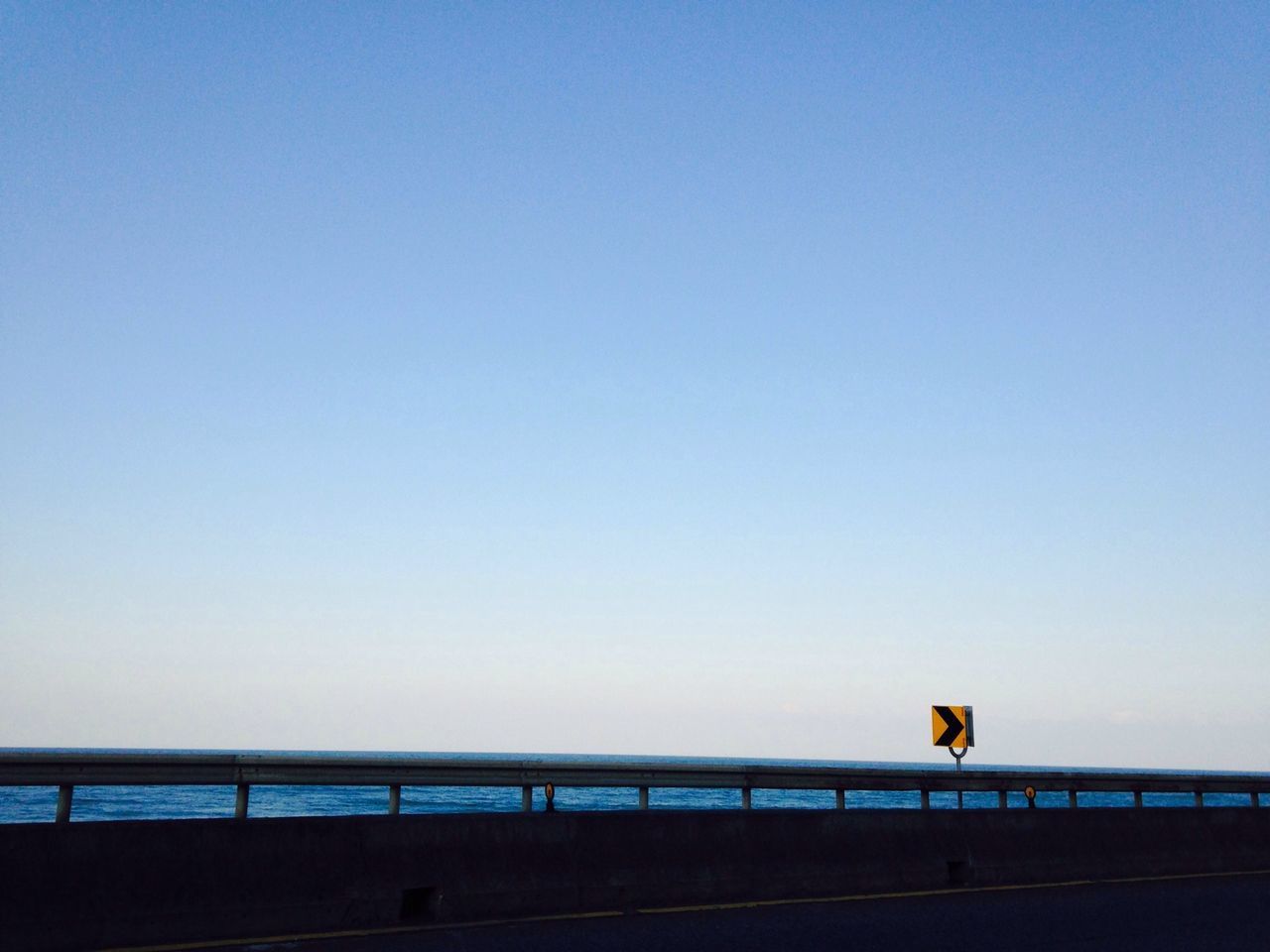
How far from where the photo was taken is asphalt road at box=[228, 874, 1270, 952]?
9.27 meters

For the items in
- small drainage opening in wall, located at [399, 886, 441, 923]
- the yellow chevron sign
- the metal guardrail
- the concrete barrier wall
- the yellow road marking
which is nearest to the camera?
the concrete barrier wall

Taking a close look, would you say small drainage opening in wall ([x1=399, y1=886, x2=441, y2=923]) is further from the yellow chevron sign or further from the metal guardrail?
the yellow chevron sign

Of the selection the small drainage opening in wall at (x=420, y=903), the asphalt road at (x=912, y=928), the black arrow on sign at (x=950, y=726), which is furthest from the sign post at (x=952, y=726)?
the small drainage opening in wall at (x=420, y=903)

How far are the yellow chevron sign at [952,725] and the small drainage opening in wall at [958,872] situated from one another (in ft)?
7.53

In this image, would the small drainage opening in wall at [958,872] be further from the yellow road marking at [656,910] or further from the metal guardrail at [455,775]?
the metal guardrail at [455,775]

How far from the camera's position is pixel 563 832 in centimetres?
1083

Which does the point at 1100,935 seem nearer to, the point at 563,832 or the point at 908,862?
the point at 908,862

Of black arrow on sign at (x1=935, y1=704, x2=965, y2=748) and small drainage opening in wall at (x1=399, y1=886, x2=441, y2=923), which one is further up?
black arrow on sign at (x1=935, y1=704, x2=965, y2=748)

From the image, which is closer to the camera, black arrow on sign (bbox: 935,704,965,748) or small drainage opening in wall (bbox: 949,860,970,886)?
small drainage opening in wall (bbox: 949,860,970,886)

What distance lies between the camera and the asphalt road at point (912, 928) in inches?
365

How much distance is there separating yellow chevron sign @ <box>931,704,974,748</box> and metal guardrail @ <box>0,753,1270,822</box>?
92 centimetres

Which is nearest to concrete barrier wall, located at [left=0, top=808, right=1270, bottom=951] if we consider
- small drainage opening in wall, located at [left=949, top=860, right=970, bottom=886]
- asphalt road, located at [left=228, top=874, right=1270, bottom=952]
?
small drainage opening in wall, located at [left=949, top=860, right=970, bottom=886]

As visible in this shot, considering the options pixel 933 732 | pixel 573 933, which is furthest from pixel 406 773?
pixel 933 732

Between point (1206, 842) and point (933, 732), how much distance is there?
371cm
